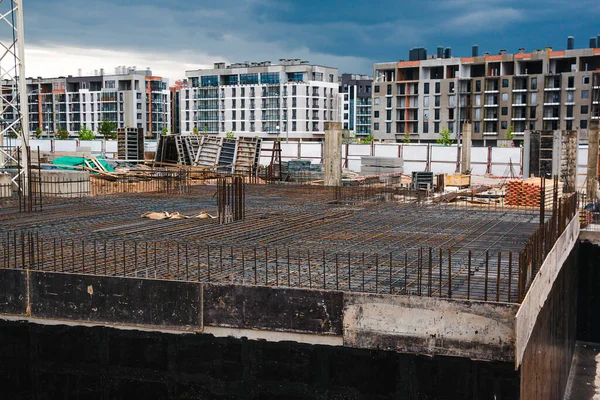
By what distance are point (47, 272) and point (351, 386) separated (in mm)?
4597

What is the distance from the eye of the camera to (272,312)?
29.5 feet

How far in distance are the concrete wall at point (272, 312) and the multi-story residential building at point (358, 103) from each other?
12686cm

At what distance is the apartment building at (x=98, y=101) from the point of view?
395ft

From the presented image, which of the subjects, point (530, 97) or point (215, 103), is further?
point (215, 103)

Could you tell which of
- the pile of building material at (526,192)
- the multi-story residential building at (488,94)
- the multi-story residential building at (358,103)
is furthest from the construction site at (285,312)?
the multi-story residential building at (358,103)

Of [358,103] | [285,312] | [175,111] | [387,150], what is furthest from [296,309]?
[358,103]

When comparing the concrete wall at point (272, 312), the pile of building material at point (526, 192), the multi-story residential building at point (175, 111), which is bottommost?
the concrete wall at point (272, 312)

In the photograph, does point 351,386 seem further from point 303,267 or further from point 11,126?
point 11,126

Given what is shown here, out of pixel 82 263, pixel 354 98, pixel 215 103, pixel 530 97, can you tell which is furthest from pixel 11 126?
pixel 354 98

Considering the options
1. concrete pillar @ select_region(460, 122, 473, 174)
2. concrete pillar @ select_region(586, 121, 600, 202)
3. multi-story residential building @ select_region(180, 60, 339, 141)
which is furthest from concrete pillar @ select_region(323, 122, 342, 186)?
multi-story residential building @ select_region(180, 60, 339, 141)

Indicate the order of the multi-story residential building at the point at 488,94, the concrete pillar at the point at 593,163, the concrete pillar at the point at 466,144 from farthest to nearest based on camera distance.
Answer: the multi-story residential building at the point at 488,94 < the concrete pillar at the point at 466,144 < the concrete pillar at the point at 593,163

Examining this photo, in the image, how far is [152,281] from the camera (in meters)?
9.38

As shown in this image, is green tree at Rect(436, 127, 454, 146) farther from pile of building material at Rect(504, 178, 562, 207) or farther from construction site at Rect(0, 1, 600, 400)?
construction site at Rect(0, 1, 600, 400)

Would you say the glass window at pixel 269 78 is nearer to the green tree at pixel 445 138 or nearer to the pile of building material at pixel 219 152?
the green tree at pixel 445 138
